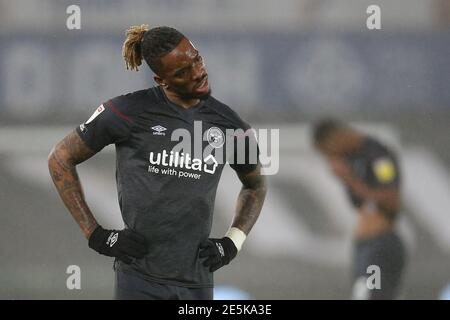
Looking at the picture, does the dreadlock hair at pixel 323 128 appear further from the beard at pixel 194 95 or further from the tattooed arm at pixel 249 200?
the beard at pixel 194 95

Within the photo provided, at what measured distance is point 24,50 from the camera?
553 cm

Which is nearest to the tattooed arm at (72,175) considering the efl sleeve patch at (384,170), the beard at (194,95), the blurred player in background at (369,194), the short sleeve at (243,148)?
the beard at (194,95)

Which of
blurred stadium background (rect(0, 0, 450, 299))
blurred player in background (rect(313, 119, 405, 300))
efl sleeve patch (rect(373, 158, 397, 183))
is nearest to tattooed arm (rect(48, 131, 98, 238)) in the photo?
blurred player in background (rect(313, 119, 405, 300))

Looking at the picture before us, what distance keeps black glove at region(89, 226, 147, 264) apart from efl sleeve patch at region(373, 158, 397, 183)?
97.4 inches

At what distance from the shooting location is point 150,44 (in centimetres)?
275

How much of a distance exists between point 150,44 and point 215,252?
61cm

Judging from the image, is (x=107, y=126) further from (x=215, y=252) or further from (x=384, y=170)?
(x=384, y=170)

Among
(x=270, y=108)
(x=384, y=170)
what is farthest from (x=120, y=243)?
(x=270, y=108)

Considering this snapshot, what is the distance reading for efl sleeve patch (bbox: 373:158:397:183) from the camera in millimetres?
5035

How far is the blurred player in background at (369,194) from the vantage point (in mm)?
4594

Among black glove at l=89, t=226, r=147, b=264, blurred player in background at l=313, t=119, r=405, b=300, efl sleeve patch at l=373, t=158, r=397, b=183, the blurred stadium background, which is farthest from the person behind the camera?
the blurred stadium background

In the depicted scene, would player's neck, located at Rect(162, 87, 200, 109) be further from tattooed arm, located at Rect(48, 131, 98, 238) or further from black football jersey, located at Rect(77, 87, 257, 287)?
tattooed arm, located at Rect(48, 131, 98, 238)
